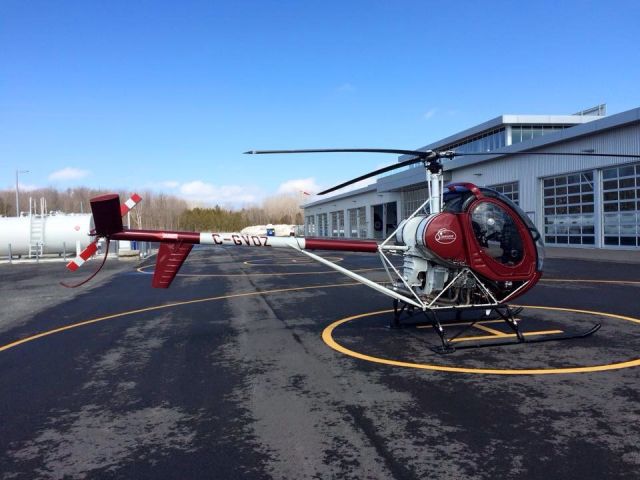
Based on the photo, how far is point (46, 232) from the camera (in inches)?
1276

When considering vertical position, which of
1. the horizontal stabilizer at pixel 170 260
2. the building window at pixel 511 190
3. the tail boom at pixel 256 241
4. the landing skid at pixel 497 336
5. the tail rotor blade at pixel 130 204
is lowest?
the landing skid at pixel 497 336

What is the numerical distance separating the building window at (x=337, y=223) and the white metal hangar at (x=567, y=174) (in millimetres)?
30801

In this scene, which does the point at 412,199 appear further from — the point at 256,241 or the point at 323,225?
the point at 256,241

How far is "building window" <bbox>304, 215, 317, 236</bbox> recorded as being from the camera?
4042 inches

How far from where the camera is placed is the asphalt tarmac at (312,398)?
167 inches

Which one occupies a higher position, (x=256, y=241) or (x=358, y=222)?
(x=358, y=222)

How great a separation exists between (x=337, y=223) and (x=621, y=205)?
192 ft

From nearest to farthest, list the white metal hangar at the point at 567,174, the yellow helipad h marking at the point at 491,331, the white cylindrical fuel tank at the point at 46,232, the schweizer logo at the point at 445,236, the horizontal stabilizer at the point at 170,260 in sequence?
1. the schweizer logo at the point at 445,236
2. the yellow helipad h marking at the point at 491,331
3. the horizontal stabilizer at the point at 170,260
4. the white metal hangar at the point at 567,174
5. the white cylindrical fuel tank at the point at 46,232

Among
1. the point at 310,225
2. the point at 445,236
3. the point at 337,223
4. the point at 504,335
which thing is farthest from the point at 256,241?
the point at 310,225

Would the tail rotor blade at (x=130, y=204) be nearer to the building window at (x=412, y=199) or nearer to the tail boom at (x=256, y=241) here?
the tail boom at (x=256, y=241)

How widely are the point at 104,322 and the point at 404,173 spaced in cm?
4711

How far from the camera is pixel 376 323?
9969mm

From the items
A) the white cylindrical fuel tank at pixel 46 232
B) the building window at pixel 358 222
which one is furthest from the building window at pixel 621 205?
the building window at pixel 358 222

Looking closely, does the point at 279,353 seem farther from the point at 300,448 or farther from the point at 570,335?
the point at 570,335
